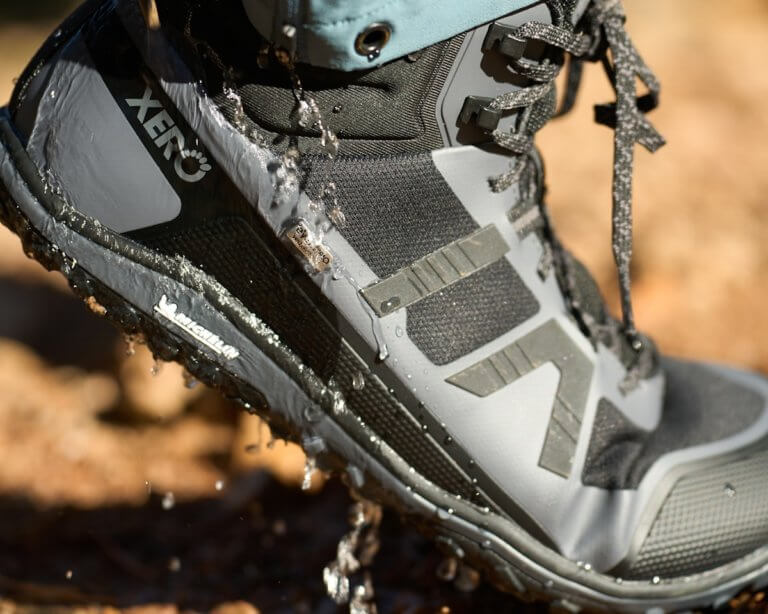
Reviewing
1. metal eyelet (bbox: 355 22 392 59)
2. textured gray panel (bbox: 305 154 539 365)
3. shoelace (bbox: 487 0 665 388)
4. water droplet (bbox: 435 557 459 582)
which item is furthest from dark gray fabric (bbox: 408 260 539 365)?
water droplet (bbox: 435 557 459 582)

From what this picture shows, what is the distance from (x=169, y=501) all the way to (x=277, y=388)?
0.70 metres

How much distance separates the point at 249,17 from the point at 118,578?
3.52ft

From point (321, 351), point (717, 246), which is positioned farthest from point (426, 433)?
point (717, 246)

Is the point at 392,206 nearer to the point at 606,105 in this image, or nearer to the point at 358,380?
Answer: the point at 358,380

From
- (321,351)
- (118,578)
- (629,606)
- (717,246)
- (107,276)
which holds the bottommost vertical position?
(717,246)

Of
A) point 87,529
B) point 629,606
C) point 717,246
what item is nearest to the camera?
point 629,606

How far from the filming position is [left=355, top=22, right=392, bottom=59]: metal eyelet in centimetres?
100

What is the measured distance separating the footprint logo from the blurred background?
1.04ft

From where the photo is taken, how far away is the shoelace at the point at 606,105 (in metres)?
1.15

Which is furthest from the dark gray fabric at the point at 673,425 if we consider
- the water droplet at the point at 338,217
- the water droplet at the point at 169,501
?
the water droplet at the point at 169,501

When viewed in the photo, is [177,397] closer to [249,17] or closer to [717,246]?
[249,17]

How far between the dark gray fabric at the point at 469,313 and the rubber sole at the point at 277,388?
0.15 meters

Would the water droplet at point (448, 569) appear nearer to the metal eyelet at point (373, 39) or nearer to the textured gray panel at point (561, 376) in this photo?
the textured gray panel at point (561, 376)

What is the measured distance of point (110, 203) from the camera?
1160mm
